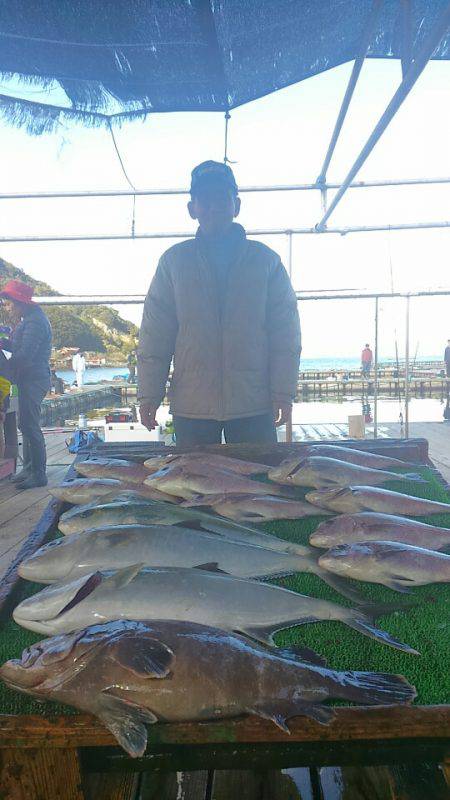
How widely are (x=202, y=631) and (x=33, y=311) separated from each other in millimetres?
5594

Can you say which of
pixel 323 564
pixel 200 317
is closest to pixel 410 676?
pixel 323 564

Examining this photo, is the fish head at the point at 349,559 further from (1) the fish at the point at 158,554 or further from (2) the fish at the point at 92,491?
(2) the fish at the point at 92,491

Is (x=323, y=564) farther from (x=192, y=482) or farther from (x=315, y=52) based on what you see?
(x=315, y=52)

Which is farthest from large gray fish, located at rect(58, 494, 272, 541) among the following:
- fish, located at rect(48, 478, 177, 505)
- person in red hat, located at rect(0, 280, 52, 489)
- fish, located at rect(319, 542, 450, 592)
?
person in red hat, located at rect(0, 280, 52, 489)

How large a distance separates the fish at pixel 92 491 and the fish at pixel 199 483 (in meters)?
0.04

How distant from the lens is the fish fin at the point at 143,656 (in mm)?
1094

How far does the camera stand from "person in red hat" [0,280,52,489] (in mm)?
6070

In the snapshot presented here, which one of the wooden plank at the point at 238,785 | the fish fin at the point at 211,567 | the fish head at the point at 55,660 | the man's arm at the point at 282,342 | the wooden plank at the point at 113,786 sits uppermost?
the man's arm at the point at 282,342

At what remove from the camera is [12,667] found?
1.17 m

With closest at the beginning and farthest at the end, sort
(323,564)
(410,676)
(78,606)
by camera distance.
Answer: (410,676)
(78,606)
(323,564)

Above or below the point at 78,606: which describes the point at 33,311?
above

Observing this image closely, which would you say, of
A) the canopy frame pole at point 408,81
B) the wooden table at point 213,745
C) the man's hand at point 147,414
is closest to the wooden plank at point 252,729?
the wooden table at point 213,745

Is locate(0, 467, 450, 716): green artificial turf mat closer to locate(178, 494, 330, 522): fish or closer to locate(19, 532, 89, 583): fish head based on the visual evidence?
locate(19, 532, 89, 583): fish head

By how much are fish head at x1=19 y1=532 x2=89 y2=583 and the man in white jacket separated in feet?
5.20
